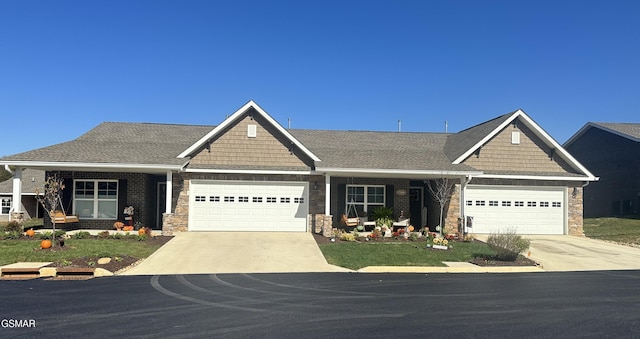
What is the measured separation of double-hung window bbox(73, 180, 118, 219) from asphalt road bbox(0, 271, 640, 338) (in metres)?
9.84

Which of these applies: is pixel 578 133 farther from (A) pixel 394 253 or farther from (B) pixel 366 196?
(A) pixel 394 253

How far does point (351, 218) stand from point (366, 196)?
1.40m

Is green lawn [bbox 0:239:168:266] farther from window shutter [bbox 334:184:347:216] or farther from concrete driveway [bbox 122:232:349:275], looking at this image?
window shutter [bbox 334:184:347:216]

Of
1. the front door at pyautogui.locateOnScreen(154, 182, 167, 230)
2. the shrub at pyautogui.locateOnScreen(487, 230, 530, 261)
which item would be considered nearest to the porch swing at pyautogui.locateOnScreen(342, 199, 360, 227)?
the shrub at pyautogui.locateOnScreen(487, 230, 530, 261)

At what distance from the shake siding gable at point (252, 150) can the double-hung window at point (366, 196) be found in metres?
2.59

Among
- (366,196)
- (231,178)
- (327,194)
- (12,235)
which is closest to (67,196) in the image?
(12,235)

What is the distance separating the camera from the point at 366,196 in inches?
871

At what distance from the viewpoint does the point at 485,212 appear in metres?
21.8

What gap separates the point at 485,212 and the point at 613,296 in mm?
11769

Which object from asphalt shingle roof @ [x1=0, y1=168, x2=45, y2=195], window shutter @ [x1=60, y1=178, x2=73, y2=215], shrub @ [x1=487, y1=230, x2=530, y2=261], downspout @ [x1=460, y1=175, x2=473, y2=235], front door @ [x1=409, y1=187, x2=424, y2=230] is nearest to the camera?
shrub @ [x1=487, y1=230, x2=530, y2=261]

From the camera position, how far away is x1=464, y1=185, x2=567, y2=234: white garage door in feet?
71.6

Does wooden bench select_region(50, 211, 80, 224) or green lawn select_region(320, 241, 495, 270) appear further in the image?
wooden bench select_region(50, 211, 80, 224)

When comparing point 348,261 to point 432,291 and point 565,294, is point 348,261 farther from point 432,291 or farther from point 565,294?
point 565,294

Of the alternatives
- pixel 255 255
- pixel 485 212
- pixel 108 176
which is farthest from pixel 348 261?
pixel 108 176
